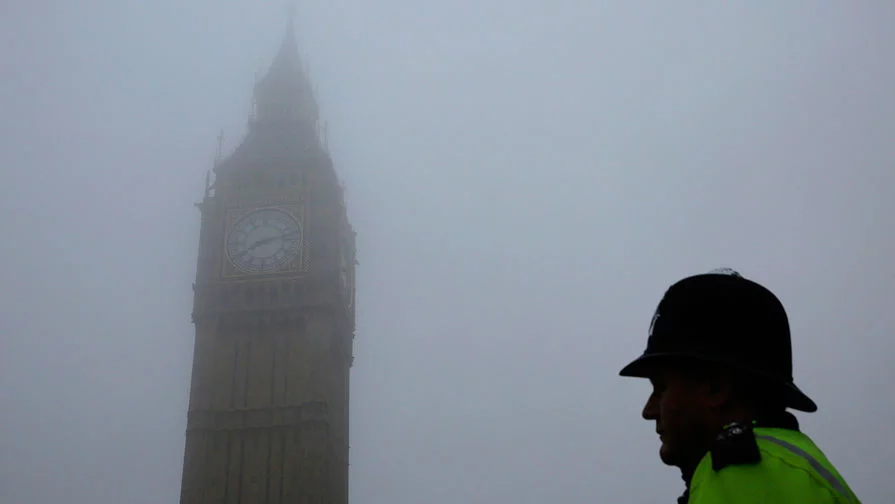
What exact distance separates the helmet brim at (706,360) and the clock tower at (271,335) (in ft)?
129

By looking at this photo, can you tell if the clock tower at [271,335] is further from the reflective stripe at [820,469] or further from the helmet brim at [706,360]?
the reflective stripe at [820,469]

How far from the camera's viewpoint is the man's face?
259 cm

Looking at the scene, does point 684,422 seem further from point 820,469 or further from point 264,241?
point 264,241

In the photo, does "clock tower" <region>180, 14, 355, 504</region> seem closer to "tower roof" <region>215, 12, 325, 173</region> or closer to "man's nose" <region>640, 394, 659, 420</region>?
"tower roof" <region>215, 12, 325, 173</region>

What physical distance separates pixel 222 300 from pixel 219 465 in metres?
7.84

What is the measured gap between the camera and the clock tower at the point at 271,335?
41438 mm

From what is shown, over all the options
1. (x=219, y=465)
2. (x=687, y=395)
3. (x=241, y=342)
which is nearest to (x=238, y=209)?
(x=241, y=342)

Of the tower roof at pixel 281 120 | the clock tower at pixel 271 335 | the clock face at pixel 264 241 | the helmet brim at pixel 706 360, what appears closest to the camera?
the helmet brim at pixel 706 360

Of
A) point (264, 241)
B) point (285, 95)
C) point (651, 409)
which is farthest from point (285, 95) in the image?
point (651, 409)

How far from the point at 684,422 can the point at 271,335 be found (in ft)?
140

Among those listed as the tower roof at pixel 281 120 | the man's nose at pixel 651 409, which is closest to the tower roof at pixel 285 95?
the tower roof at pixel 281 120

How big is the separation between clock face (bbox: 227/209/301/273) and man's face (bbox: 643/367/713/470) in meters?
43.0

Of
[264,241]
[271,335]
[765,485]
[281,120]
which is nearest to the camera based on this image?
[765,485]

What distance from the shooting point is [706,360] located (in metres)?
2.56
